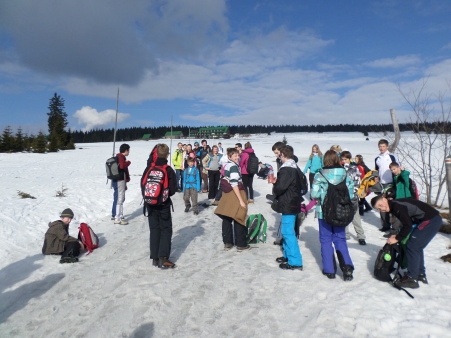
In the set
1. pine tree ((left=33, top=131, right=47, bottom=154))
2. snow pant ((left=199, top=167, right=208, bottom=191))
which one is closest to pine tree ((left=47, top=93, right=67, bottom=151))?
pine tree ((left=33, top=131, right=47, bottom=154))

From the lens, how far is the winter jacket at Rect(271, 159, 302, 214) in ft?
16.2

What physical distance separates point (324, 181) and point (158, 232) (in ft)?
9.76

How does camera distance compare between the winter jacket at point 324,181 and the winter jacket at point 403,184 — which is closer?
the winter jacket at point 324,181

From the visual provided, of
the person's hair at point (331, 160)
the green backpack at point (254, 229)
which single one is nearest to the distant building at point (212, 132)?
the green backpack at point (254, 229)

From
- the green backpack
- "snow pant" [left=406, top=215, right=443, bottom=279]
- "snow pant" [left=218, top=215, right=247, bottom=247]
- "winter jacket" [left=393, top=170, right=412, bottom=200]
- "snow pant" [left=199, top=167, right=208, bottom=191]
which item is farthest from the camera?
"snow pant" [left=199, top=167, right=208, bottom=191]

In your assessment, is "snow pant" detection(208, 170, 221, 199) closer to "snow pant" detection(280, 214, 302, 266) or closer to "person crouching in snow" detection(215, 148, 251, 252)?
"person crouching in snow" detection(215, 148, 251, 252)

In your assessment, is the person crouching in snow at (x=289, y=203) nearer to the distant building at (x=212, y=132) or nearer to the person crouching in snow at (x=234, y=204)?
the person crouching in snow at (x=234, y=204)

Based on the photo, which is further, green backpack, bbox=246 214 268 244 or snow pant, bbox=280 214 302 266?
green backpack, bbox=246 214 268 244

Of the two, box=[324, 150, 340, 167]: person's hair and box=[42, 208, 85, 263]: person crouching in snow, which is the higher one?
box=[324, 150, 340, 167]: person's hair

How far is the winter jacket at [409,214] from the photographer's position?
4.08m

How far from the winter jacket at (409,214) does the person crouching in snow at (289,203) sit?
1.41 m

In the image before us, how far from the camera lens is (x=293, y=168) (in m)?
4.98

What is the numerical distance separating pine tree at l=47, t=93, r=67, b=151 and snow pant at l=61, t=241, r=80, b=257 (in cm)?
4108

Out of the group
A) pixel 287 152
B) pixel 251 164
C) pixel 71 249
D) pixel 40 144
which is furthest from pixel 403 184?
pixel 40 144
